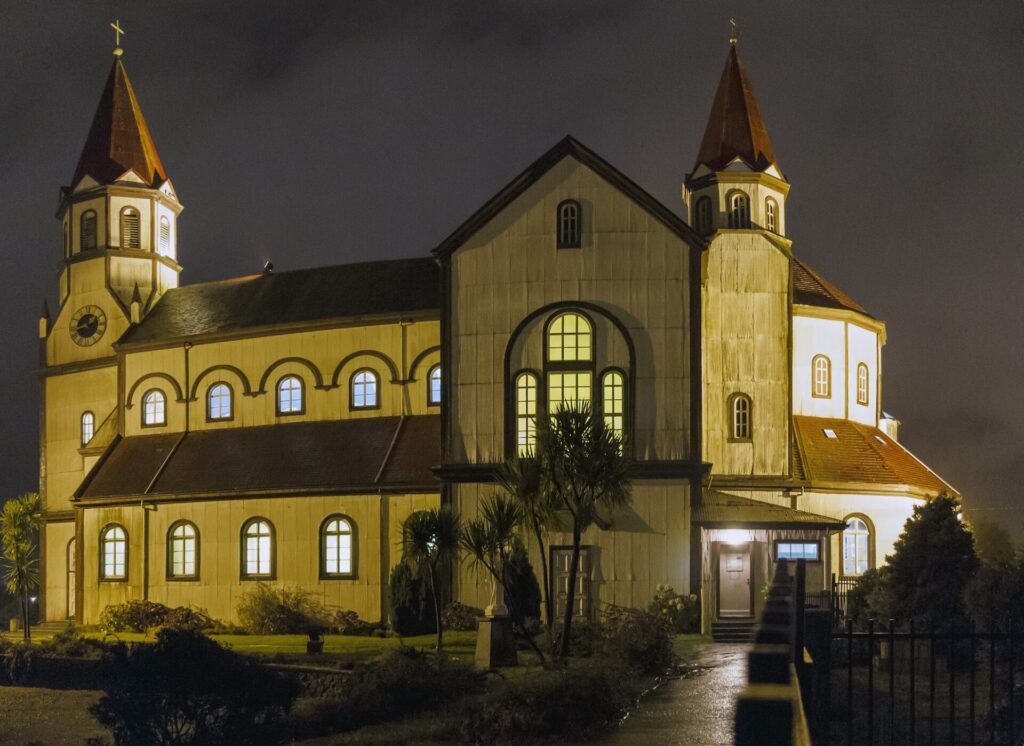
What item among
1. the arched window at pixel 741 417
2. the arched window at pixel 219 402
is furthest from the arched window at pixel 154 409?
the arched window at pixel 741 417

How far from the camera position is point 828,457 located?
47.1m

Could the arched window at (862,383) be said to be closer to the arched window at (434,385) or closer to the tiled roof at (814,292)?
the tiled roof at (814,292)

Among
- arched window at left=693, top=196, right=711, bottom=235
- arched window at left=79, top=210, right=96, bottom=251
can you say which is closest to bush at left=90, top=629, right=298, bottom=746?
arched window at left=693, top=196, right=711, bottom=235

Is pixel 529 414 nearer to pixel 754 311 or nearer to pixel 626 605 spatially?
pixel 626 605

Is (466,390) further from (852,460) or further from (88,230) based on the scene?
(88,230)

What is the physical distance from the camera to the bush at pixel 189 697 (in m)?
21.5

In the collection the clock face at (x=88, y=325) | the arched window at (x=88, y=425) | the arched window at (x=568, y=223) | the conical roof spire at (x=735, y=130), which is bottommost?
the arched window at (x=88, y=425)

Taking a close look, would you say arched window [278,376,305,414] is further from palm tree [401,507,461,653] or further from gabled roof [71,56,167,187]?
palm tree [401,507,461,653]

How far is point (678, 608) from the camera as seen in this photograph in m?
35.6

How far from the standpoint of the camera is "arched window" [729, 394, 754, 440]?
4559cm

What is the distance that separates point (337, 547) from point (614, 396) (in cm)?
1074

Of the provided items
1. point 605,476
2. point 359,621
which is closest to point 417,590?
point 359,621

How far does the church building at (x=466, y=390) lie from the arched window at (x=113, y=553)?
3.6 inches

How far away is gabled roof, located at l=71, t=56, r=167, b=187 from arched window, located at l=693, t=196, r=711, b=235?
21.5 metres
